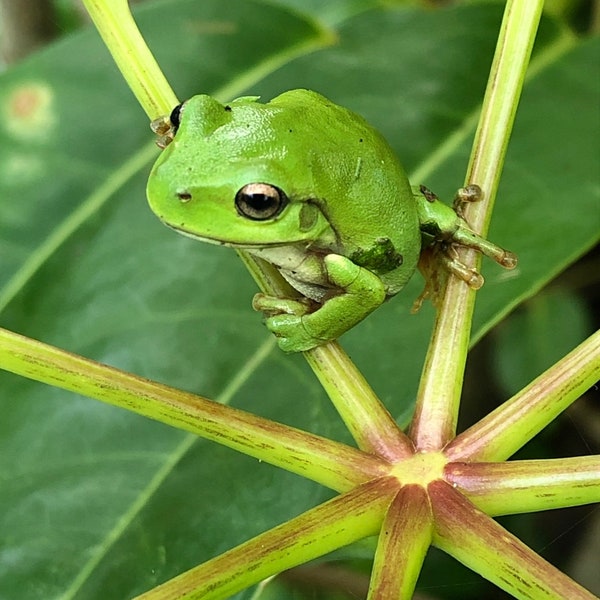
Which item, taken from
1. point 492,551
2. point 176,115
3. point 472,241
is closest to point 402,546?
point 492,551

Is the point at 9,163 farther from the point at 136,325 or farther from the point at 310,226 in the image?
the point at 310,226

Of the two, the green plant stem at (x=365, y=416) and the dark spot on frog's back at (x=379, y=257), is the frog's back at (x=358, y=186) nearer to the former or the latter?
the dark spot on frog's back at (x=379, y=257)

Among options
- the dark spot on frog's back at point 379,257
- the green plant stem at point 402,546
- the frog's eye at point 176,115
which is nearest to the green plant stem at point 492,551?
the green plant stem at point 402,546

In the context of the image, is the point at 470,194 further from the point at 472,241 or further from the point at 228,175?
the point at 228,175

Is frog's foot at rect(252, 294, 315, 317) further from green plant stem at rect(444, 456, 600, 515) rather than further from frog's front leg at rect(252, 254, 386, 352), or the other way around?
green plant stem at rect(444, 456, 600, 515)

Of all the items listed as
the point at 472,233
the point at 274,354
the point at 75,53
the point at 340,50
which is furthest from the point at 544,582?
the point at 75,53
